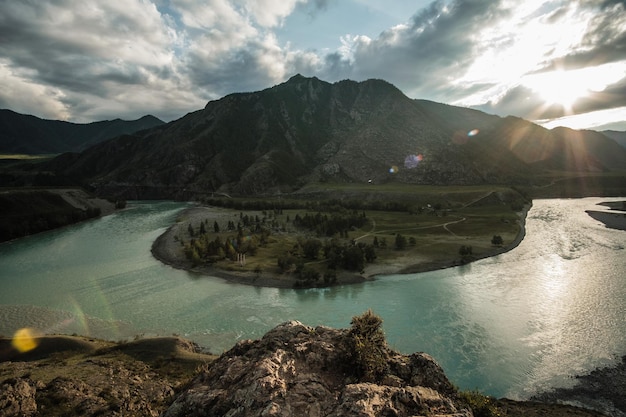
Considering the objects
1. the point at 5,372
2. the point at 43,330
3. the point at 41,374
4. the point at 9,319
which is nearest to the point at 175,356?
the point at 41,374

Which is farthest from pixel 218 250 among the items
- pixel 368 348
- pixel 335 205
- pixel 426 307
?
pixel 335 205

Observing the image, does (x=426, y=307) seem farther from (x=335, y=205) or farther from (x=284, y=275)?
(x=335, y=205)

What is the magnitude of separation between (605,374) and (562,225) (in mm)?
87518

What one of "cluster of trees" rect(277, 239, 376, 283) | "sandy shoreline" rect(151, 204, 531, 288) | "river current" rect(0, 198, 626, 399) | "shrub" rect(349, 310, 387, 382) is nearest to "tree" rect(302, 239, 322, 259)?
"cluster of trees" rect(277, 239, 376, 283)

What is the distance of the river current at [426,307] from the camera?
35.8 metres

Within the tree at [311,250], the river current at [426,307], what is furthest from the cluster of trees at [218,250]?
the tree at [311,250]

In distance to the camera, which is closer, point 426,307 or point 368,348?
point 368,348

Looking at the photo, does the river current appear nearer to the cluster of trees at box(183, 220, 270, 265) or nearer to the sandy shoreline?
the sandy shoreline

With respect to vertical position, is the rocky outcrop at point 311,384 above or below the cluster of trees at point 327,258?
above

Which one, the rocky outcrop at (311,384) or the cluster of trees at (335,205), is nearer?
the rocky outcrop at (311,384)

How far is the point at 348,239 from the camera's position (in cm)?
9056

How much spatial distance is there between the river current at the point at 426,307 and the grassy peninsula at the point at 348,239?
12.5 ft

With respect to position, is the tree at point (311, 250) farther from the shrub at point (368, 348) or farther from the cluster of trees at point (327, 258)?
the shrub at point (368, 348)

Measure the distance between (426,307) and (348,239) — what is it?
4320cm
